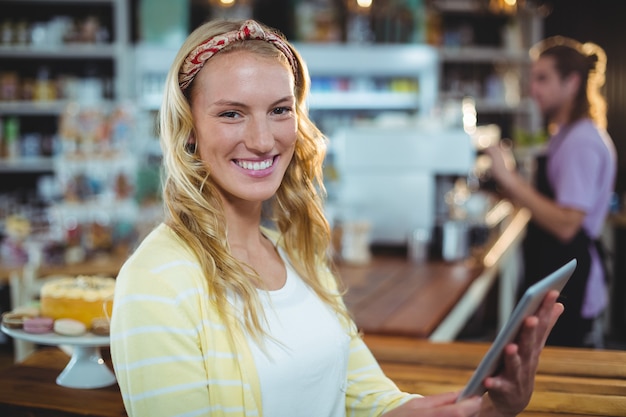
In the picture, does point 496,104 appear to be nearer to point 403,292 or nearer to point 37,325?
point 403,292

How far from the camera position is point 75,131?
4195 mm

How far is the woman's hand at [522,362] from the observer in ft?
3.89

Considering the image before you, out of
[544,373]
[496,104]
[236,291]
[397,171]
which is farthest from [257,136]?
[496,104]

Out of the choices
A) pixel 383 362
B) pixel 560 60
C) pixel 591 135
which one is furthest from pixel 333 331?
pixel 560 60

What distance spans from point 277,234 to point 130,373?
59cm

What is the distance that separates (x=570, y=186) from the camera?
2.95m

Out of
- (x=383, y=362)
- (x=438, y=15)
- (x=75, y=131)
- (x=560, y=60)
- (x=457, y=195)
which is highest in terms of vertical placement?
(x=438, y=15)

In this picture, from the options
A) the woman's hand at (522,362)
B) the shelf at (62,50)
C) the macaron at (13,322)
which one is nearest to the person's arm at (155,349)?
the woman's hand at (522,362)

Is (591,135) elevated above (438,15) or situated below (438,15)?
below

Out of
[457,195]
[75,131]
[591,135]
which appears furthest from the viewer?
[75,131]

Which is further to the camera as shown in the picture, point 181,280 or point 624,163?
point 624,163

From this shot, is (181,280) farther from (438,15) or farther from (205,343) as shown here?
(438,15)

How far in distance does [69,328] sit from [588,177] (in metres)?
2.05

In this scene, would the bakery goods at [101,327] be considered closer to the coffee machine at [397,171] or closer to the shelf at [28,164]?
the coffee machine at [397,171]
